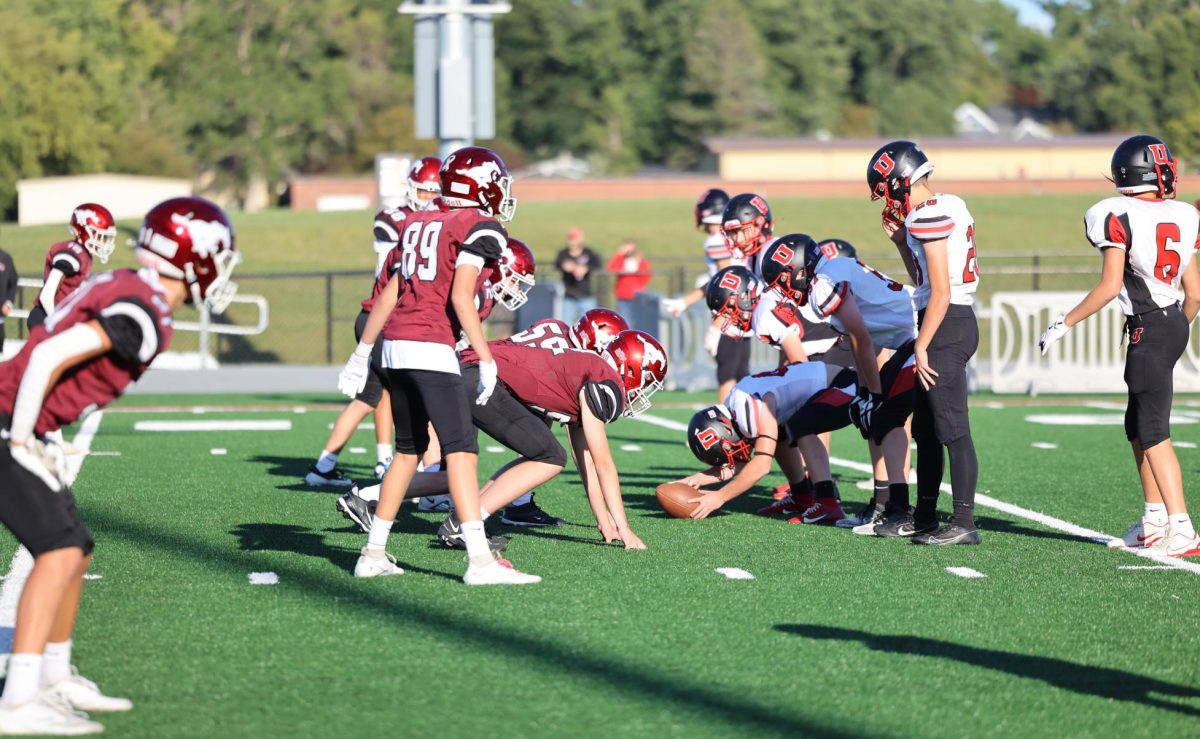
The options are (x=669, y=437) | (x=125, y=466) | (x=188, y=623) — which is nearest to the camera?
(x=188, y=623)

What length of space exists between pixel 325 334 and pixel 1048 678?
25494 mm

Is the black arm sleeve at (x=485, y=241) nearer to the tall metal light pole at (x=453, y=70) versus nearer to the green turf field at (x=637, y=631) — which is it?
the green turf field at (x=637, y=631)

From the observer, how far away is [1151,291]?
7266mm

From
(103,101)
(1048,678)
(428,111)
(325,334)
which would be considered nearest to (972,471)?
(1048,678)

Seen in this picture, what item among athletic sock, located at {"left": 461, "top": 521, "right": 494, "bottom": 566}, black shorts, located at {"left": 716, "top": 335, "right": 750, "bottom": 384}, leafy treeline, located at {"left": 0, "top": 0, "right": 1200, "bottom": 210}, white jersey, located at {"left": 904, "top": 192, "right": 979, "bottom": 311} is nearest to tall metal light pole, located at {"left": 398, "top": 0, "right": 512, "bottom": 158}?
black shorts, located at {"left": 716, "top": 335, "right": 750, "bottom": 384}

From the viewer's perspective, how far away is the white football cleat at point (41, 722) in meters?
4.29

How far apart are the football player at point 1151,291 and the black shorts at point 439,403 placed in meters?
2.69

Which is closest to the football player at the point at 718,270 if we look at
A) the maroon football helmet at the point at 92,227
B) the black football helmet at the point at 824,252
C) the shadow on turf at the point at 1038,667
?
the black football helmet at the point at 824,252

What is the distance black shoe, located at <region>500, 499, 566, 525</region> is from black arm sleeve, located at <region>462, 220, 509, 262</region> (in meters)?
2.31

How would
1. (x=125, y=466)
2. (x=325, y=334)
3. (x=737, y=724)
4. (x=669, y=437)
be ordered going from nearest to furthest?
(x=737, y=724)
(x=125, y=466)
(x=669, y=437)
(x=325, y=334)

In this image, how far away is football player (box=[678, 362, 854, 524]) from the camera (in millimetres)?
8133

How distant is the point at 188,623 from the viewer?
18.6 feet

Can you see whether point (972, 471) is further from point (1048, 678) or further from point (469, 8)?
point (469, 8)

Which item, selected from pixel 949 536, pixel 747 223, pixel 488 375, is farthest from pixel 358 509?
pixel 747 223
